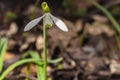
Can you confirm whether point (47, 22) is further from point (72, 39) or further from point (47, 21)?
point (72, 39)

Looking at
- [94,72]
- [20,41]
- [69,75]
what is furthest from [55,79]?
[20,41]

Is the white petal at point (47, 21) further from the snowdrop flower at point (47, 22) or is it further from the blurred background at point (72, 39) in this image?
the blurred background at point (72, 39)

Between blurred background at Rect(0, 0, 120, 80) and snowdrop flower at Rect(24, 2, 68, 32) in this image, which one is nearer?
snowdrop flower at Rect(24, 2, 68, 32)

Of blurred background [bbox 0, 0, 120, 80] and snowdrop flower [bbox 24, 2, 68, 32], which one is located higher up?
blurred background [bbox 0, 0, 120, 80]

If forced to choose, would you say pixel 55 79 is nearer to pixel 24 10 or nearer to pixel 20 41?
pixel 20 41

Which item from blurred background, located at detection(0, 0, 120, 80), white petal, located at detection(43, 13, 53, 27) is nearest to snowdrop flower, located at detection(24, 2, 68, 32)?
white petal, located at detection(43, 13, 53, 27)

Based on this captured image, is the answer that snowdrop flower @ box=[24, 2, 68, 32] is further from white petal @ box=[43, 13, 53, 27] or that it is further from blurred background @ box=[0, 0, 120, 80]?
blurred background @ box=[0, 0, 120, 80]

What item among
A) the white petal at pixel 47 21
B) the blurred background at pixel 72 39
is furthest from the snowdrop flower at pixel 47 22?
the blurred background at pixel 72 39

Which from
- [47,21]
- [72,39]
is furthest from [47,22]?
[72,39]
